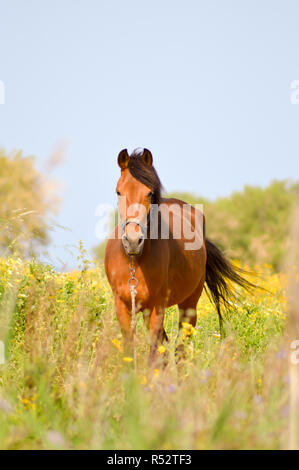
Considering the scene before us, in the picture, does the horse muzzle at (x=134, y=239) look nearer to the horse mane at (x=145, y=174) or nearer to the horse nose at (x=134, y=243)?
the horse nose at (x=134, y=243)

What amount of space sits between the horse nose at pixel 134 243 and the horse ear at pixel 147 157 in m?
0.90

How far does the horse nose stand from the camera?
421cm

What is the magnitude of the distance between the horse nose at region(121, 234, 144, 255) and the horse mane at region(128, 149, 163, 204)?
21.0 inches

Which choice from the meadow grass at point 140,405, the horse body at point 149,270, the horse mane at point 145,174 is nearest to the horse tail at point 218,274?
the horse body at point 149,270

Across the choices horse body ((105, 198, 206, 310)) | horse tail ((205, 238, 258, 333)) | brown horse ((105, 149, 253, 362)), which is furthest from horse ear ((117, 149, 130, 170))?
horse tail ((205, 238, 258, 333))

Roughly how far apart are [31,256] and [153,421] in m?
3.62

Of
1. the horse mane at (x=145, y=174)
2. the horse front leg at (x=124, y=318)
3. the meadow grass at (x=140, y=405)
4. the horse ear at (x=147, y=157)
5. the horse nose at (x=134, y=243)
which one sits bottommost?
the meadow grass at (x=140, y=405)

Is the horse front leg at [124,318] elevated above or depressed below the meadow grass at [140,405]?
above

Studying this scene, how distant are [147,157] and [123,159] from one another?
249 millimetres

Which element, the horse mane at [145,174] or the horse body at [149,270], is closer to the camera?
the horse mane at [145,174]

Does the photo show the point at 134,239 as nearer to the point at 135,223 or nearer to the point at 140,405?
the point at 135,223

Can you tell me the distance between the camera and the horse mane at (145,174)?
451cm

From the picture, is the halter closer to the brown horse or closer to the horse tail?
the brown horse

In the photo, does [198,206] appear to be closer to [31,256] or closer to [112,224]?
[112,224]
